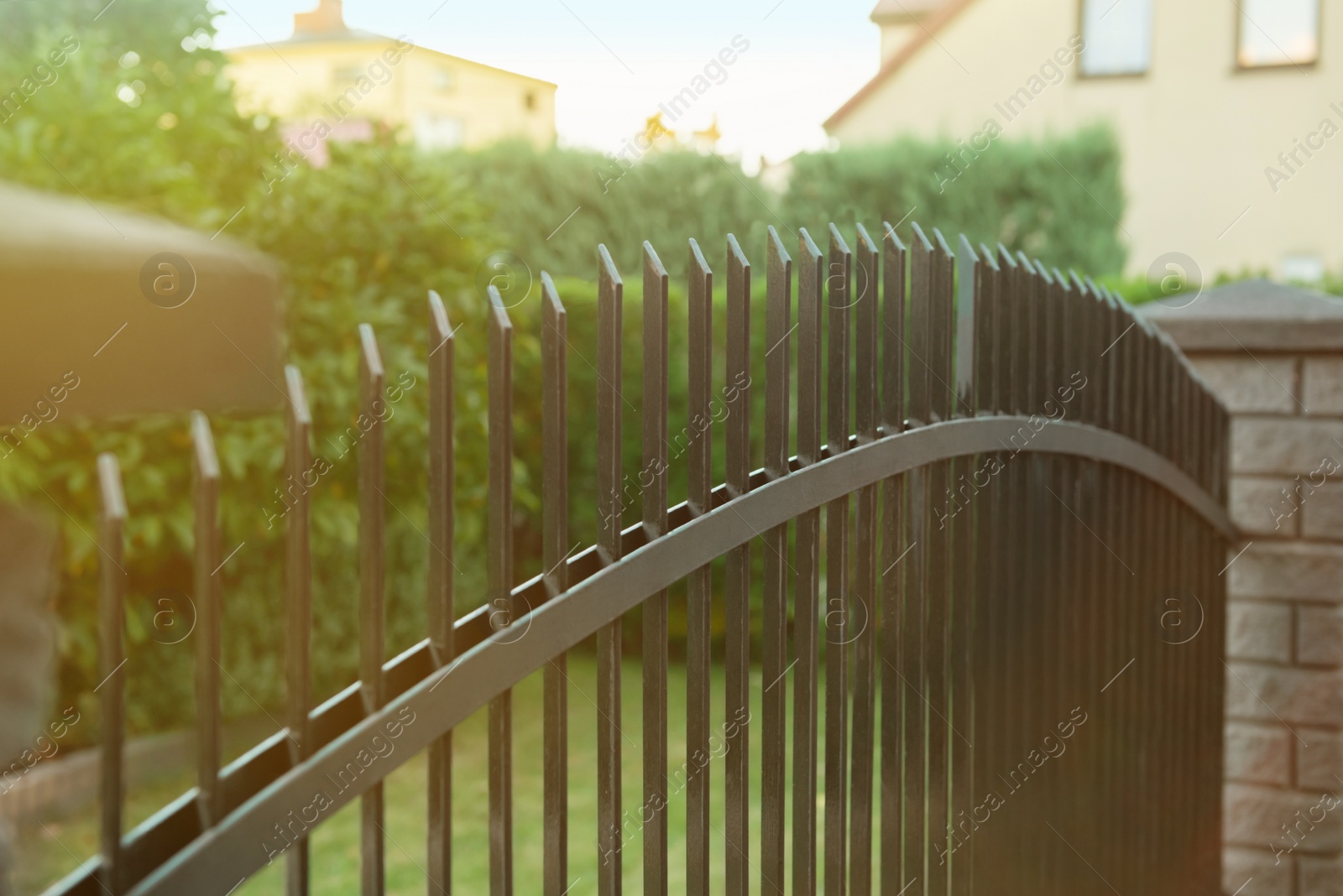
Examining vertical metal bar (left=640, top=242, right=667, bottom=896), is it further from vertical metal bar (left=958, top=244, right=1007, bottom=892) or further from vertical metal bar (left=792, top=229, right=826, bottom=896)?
vertical metal bar (left=958, top=244, right=1007, bottom=892)

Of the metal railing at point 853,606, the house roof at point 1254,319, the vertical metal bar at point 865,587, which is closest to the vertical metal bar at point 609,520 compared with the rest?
the metal railing at point 853,606

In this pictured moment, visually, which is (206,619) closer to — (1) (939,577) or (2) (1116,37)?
(1) (939,577)

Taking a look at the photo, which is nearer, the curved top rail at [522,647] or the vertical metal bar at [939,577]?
the curved top rail at [522,647]

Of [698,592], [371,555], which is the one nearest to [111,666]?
[371,555]

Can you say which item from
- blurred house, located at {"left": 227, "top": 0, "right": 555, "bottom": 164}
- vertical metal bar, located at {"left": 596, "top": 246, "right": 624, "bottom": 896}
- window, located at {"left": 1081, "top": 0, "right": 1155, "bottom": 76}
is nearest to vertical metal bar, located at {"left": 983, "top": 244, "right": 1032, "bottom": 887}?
vertical metal bar, located at {"left": 596, "top": 246, "right": 624, "bottom": 896}

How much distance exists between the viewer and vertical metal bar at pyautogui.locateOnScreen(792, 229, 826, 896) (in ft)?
5.48

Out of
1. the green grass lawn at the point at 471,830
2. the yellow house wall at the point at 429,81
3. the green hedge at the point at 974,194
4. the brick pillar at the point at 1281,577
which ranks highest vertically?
the yellow house wall at the point at 429,81

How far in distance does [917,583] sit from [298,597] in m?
1.17

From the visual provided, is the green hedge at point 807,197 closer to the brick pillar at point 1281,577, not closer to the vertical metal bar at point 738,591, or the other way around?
the brick pillar at point 1281,577

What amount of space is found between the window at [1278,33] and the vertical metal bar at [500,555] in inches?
755

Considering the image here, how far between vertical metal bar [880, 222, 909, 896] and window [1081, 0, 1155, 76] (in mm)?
18014

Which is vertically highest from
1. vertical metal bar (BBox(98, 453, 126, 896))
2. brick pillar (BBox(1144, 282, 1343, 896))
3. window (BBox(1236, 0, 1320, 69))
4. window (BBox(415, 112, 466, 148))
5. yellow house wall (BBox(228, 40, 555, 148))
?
yellow house wall (BBox(228, 40, 555, 148))

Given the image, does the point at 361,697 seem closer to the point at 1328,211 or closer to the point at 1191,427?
the point at 1191,427

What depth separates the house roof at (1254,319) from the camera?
3129 millimetres
